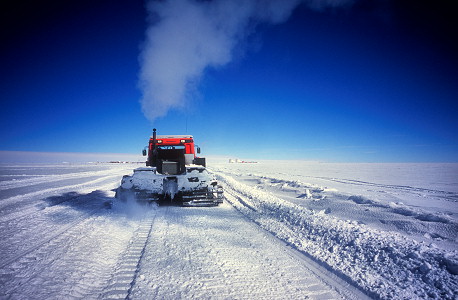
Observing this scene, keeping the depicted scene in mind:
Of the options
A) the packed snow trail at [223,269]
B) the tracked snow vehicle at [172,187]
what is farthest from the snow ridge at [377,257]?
the tracked snow vehicle at [172,187]

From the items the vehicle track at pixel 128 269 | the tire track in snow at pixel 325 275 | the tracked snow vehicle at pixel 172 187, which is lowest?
the tire track in snow at pixel 325 275

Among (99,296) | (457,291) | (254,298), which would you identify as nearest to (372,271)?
(457,291)

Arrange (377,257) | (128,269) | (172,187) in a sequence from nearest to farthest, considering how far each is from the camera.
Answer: (128,269) → (377,257) → (172,187)

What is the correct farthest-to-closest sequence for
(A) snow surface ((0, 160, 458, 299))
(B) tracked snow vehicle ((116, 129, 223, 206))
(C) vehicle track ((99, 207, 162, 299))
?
(B) tracked snow vehicle ((116, 129, 223, 206)) → (A) snow surface ((0, 160, 458, 299)) → (C) vehicle track ((99, 207, 162, 299))

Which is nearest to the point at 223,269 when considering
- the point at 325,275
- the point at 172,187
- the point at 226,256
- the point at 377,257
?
the point at 226,256

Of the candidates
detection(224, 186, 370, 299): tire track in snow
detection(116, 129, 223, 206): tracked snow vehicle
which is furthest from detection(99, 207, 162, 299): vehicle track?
detection(116, 129, 223, 206): tracked snow vehicle

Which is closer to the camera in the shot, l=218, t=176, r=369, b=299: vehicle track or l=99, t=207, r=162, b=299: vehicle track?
l=99, t=207, r=162, b=299: vehicle track

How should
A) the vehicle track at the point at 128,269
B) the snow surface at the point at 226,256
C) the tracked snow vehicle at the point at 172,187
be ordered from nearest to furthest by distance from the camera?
the vehicle track at the point at 128,269, the snow surface at the point at 226,256, the tracked snow vehicle at the point at 172,187

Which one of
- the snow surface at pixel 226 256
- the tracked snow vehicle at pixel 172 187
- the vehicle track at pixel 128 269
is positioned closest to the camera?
the vehicle track at pixel 128 269

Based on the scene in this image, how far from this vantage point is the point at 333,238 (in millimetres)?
4172

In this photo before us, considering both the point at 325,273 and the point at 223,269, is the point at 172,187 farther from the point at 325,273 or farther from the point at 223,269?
the point at 325,273

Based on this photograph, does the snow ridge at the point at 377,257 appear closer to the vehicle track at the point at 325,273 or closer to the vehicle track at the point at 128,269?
the vehicle track at the point at 325,273

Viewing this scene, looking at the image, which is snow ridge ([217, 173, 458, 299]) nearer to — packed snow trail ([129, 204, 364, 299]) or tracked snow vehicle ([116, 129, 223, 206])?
packed snow trail ([129, 204, 364, 299])

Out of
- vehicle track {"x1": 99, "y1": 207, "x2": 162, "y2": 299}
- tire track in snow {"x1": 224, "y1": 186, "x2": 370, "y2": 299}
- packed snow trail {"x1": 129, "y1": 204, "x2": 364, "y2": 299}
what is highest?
vehicle track {"x1": 99, "y1": 207, "x2": 162, "y2": 299}
